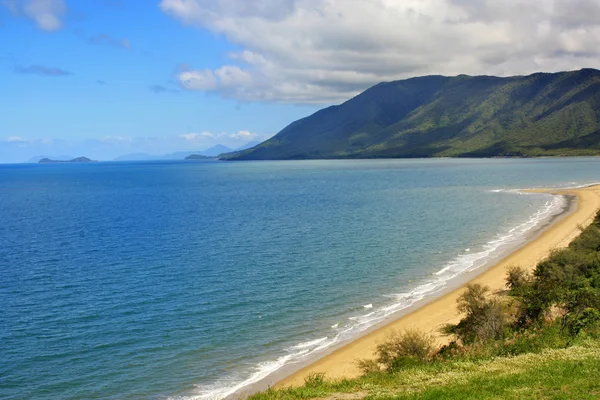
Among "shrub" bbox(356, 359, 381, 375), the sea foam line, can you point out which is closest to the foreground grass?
"shrub" bbox(356, 359, 381, 375)

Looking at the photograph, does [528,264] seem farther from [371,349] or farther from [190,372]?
[190,372]

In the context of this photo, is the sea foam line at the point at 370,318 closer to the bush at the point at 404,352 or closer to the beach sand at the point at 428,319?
the beach sand at the point at 428,319

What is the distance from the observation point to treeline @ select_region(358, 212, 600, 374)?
2039cm

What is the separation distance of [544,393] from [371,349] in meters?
11.6

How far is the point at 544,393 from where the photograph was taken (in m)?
14.5

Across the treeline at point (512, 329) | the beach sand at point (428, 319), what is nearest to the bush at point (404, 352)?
the treeline at point (512, 329)

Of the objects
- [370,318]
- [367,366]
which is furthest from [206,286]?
[367,366]

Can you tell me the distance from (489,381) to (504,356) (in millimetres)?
3728

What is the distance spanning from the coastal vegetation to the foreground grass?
0.08 feet

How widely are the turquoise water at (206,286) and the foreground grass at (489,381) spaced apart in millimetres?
6863

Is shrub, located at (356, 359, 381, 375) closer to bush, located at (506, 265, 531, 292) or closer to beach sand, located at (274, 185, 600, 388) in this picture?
beach sand, located at (274, 185, 600, 388)

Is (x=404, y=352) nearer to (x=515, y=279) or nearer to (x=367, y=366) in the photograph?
(x=367, y=366)

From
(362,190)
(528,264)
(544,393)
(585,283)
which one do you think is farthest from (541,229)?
(362,190)

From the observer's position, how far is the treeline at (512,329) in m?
20.4
